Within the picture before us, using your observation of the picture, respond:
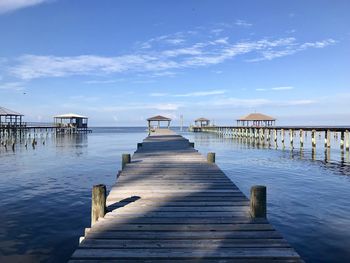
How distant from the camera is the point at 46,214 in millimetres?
11562

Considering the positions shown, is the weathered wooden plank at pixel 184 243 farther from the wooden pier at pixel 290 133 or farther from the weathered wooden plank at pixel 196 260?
the wooden pier at pixel 290 133

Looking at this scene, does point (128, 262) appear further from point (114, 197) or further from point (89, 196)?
point (89, 196)

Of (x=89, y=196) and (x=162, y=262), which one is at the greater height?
(x=162, y=262)

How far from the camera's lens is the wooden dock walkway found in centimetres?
495

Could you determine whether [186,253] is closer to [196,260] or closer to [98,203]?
[196,260]

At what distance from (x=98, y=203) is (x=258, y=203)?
346cm

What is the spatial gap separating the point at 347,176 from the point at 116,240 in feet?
59.2

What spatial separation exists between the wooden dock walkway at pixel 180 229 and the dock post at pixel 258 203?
0.17 metres

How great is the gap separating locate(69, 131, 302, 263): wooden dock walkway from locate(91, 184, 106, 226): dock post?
6.7 inches

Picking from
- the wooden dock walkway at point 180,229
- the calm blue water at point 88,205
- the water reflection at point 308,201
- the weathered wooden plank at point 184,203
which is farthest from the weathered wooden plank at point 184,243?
the water reflection at point 308,201

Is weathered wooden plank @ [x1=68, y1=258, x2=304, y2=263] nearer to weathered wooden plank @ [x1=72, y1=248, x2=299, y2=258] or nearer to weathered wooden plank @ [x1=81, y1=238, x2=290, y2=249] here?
weathered wooden plank @ [x1=72, y1=248, x2=299, y2=258]

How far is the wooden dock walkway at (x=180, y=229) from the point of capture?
4.95 m

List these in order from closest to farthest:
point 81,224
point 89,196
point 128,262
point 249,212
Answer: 1. point 128,262
2. point 249,212
3. point 81,224
4. point 89,196

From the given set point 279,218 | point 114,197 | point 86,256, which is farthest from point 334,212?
point 86,256
